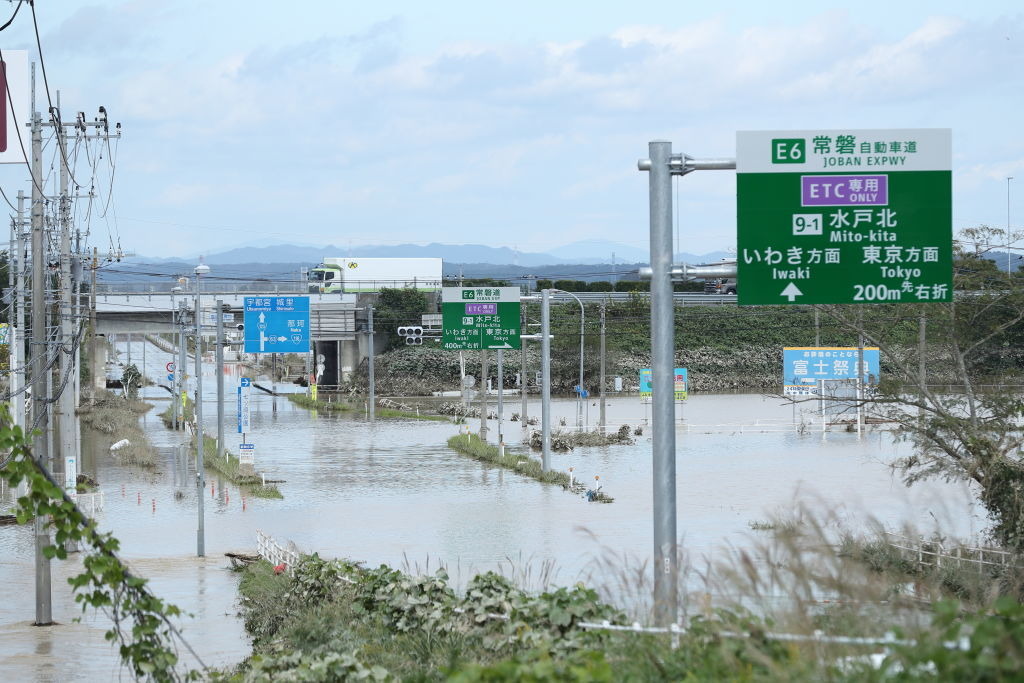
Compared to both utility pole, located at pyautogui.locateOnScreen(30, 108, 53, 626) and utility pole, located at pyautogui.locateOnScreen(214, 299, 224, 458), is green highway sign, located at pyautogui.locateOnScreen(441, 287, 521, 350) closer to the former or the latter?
utility pole, located at pyautogui.locateOnScreen(214, 299, 224, 458)

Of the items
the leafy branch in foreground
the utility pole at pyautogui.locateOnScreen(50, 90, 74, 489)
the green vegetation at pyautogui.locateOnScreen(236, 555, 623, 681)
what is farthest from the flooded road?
the leafy branch in foreground

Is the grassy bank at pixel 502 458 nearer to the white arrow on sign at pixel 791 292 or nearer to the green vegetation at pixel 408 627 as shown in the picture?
the green vegetation at pixel 408 627

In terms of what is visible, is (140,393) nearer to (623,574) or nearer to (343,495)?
(343,495)

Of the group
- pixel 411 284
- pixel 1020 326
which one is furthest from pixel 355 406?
pixel 1020 326

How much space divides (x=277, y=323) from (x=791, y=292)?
1353 inches

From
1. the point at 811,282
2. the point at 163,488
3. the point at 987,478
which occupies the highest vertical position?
the point at 811,282

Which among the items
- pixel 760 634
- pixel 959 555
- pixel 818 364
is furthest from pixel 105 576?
pixel 818 364

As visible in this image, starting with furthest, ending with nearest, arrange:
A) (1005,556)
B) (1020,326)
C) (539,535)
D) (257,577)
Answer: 1. (1020,326)
2. (539,535)
3. (257,577)
4. (1005,556)

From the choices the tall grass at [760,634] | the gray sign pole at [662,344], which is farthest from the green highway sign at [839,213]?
the tall grass at [760,634]

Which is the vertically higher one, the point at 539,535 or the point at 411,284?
the point at 411,284

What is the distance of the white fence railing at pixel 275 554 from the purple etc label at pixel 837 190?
32.7ft

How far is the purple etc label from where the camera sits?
30.2 ft

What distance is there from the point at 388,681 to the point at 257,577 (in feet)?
33.0

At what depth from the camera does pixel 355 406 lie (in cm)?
6188
